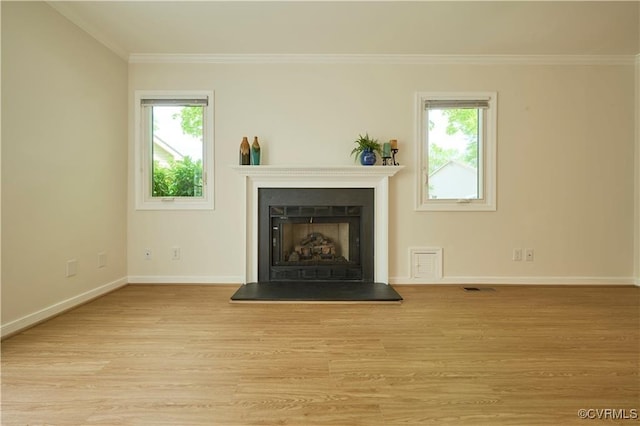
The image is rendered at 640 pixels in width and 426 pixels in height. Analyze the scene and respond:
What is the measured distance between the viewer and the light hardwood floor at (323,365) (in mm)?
1256

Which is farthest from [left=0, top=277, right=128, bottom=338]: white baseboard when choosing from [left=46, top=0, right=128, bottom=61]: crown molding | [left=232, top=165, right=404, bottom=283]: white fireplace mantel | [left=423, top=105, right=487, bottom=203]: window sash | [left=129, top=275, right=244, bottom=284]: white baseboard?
[left=423, top=105, right=487, bottom=203]: window sash

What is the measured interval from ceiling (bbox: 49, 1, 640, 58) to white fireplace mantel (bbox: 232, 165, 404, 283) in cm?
126

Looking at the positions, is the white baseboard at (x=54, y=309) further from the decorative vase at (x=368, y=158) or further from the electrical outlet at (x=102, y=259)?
the decorative vase at (x=368, y=158)

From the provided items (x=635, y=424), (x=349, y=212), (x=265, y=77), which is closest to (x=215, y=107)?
(x=265, y=77)

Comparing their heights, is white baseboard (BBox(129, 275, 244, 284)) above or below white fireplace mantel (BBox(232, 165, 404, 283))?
below

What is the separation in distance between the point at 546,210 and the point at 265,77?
133 inches

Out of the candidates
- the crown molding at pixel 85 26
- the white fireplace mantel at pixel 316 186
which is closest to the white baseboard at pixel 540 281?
the white fireplace mantel at pixel 316 186

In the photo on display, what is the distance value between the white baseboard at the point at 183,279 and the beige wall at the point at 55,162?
0.18 meters

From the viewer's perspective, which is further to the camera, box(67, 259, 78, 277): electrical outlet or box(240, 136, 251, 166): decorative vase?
box(240, 136, 251, 166): decorative vase

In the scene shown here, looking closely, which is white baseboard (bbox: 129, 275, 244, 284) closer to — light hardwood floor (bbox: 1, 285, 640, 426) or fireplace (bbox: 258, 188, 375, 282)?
fireplace (bbox: 258, 188, 375, 282)

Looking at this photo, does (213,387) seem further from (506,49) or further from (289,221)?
(506,49)

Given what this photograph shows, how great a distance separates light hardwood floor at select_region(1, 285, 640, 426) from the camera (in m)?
1.26

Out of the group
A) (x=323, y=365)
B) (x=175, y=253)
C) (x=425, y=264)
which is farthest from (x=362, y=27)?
(x=175, y=253)

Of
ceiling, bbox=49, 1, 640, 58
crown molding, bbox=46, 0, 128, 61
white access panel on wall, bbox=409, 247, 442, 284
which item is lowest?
white access panel on wall, bbox=409, 247, 442, 284
